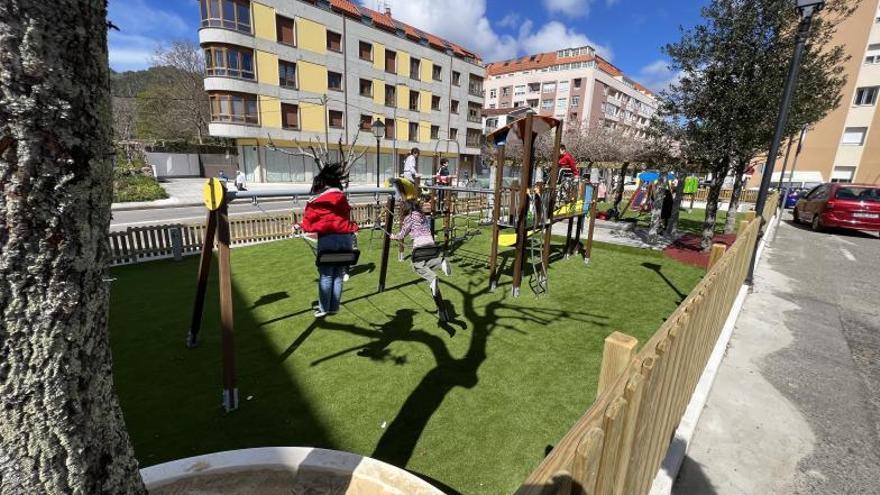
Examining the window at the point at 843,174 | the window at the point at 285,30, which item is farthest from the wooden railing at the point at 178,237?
the window at the point at 843,174

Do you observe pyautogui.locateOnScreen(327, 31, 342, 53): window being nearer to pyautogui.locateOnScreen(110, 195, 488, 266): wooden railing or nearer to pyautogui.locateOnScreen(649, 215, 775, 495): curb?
pyautogui.locateOnScreen(110, 195, 488, 266): wooden railing

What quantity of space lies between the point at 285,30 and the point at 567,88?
136 ft

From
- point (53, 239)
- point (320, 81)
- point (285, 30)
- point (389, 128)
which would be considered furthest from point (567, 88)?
point (53, 239)

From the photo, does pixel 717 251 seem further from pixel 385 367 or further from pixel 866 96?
pixel 866 96

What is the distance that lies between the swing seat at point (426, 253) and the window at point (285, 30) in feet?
100

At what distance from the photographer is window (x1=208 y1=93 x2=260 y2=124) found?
27656 millimetres

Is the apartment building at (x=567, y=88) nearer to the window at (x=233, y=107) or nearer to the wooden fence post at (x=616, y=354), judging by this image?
the window at (x=233, y=107)

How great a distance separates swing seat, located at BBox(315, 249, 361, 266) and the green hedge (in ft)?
64.1

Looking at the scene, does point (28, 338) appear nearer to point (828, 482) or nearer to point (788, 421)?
point (828, 482)

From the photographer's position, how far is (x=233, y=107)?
28.0m

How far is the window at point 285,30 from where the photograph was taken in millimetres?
28812

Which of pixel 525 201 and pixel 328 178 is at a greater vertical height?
pixel 328 178

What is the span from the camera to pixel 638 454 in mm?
1907

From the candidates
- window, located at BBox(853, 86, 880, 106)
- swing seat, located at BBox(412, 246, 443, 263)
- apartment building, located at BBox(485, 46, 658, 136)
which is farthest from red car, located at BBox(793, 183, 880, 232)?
apartment building, located at BBox(485, 46, 658, 136)
